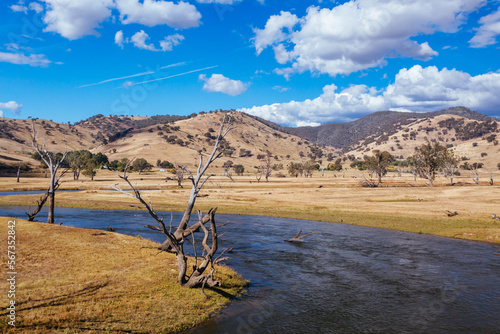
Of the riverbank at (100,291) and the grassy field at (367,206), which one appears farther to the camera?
the grassy field at (367,206)

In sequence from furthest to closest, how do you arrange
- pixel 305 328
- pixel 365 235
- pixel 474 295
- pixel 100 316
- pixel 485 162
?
1. pixel 485 162
2. pixel 365 235
3. pixel 474 295
4. pixel 305 328
5. pixel 100 316

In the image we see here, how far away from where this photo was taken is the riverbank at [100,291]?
14.4m

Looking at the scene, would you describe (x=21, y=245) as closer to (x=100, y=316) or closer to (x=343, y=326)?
(x=100, y=316)

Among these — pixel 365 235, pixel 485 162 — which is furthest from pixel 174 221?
pixel 485 162

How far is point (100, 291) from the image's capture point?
1716 cm

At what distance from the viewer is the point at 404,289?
2156 centimetres

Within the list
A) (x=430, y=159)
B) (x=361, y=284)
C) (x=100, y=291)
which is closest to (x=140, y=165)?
(x=430, y=159)

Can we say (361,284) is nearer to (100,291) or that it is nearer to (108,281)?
(108,281)

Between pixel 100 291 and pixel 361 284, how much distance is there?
1634 cm

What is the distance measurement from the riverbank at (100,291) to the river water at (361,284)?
1.68 meters

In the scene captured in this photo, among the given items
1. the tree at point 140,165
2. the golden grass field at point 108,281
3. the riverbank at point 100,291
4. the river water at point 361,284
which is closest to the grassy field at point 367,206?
the golden grass field at point 108,281

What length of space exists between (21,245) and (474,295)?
30844mm

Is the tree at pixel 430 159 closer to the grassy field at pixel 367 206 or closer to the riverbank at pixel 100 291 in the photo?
the grassy field at pixel 367 206

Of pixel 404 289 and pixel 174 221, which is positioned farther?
pixel 174 221
